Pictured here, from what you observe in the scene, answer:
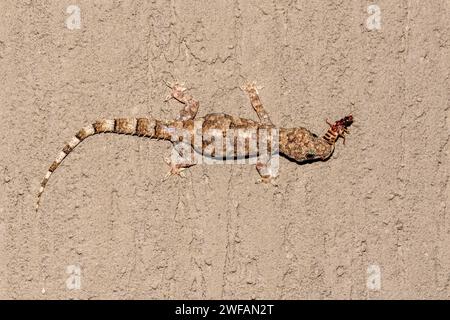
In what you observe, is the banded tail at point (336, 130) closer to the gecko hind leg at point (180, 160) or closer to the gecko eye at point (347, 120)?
the gecko eye at point (347, 120)

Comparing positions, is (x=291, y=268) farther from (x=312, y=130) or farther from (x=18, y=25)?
(x=18, y=25)

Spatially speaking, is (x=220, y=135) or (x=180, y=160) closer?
(x=220, y=135)

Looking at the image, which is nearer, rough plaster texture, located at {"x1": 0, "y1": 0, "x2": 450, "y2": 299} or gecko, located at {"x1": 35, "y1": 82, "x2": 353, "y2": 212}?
gecko, located at {"x1": 35, "y1": 82, "x2": 353, "y2": 212}

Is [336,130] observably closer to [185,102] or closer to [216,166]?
[216,166]

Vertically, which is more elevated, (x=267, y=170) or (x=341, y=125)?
(x=341, y=125)

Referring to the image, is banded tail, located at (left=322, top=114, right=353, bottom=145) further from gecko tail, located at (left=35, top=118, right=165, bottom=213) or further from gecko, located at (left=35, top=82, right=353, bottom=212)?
gecko tail, located at (left=35, top=118, right=165, bottom=213)

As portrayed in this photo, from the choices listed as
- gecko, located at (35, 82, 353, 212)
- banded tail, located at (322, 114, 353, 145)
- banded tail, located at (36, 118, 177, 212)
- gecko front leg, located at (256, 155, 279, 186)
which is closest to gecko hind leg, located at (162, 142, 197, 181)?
gecko, located at (35, 82, 353, 212)

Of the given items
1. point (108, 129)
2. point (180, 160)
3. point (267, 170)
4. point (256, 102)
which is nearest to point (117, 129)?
point (108, 129)
